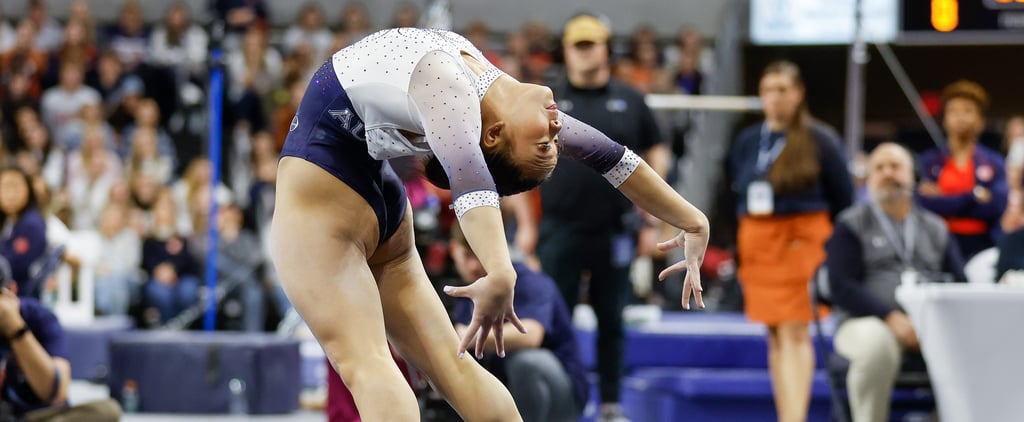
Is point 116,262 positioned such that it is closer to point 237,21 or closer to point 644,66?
point 237,21

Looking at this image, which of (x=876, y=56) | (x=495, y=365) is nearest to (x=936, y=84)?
(x=876, y=56)

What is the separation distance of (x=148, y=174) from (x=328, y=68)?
25.3 feet

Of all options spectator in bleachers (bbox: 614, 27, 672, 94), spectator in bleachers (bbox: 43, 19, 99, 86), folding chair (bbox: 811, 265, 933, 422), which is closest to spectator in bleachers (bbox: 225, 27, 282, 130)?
spectator in bleachers (bbox: 43, 19, 99, 86)

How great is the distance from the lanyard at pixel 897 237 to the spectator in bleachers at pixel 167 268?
5234mm

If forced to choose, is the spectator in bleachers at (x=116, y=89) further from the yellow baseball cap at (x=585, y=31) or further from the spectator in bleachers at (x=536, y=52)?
the yellow baseball cap at (x=585, y=31)

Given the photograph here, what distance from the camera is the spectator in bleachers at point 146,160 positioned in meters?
10.4

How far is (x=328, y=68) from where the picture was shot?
2980 mm

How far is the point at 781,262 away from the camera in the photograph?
18.6 feet

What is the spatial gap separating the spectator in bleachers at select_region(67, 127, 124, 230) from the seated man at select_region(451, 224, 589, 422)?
5.89 meters

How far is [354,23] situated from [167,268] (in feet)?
10.9

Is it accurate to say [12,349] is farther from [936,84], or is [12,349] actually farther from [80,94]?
[936,84]

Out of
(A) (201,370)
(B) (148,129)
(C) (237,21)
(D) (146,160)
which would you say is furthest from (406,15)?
(A) (201,370)

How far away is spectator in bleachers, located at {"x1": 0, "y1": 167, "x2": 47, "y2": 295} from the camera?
5891mm

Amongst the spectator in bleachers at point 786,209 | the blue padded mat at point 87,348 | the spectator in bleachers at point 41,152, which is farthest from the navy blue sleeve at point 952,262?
the spectator in bleachers at point 41,152
